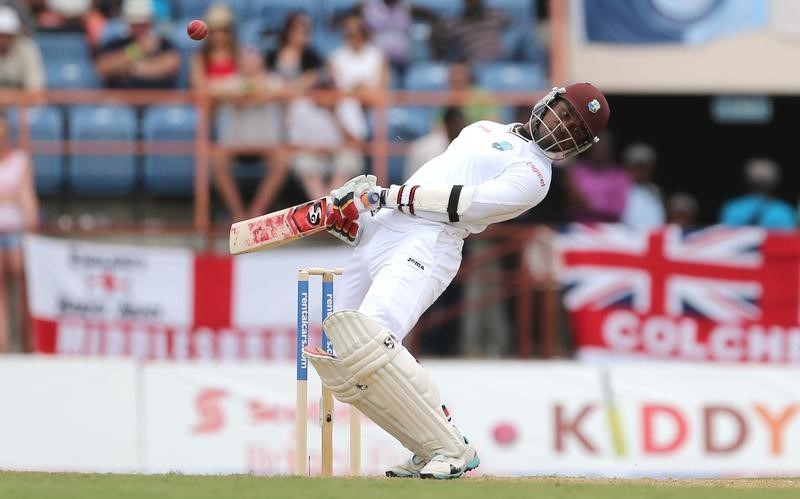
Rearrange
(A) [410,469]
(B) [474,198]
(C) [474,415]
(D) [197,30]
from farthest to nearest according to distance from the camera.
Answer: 1. (C) [474,415]
2. (D) [197,30]
3. (A) [410,469]
4. (B) [474,198]

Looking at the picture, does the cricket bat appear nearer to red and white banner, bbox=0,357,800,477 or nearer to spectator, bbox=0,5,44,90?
red and white banner, bbox=0,357,800,477

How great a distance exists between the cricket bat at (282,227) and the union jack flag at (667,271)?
4867mm

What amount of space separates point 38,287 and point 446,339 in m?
3.16

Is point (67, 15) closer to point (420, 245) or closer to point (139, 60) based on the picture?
point (139, 60)

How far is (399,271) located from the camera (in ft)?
25.1

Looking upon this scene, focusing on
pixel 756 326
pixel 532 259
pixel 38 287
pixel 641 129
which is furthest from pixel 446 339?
pixel 641 129

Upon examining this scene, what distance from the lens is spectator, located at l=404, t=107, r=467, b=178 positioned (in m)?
12.9

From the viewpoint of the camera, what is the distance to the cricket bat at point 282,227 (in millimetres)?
7840

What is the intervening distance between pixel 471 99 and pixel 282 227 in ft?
18.3

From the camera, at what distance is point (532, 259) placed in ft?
42.0

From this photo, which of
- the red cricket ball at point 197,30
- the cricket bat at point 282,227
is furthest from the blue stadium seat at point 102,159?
the cricket bat at point 282,227

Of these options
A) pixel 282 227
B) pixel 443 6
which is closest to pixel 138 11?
pixel 443 6

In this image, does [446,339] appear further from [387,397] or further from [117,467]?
[387,397]

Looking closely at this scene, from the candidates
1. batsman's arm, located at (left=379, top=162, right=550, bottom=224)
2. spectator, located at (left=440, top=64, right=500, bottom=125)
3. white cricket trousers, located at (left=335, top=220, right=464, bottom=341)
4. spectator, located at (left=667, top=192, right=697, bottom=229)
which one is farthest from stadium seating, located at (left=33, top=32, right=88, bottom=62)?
batsman's arm, located at (left=379, top=162, right=550, bottom=224)
